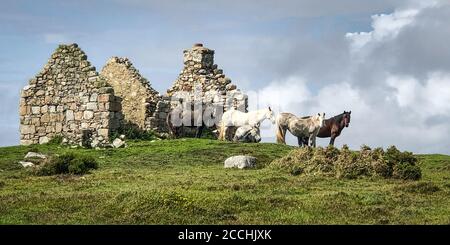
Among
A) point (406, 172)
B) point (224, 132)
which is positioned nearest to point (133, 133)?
point (224, 132)

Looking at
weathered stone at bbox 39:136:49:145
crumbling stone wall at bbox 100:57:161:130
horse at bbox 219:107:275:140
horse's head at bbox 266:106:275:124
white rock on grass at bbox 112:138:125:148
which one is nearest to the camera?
white rock on grass at bbox 112:138:125:148

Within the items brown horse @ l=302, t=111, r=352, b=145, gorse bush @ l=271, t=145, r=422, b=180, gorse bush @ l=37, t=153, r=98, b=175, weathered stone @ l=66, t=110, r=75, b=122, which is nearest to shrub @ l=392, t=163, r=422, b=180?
gorse bush @ l=271, t=145, r=422, b=180

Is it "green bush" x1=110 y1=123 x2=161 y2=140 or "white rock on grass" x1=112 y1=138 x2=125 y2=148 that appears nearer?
"white rock on grass" x1=112 y1=138 x2=125 y2=148

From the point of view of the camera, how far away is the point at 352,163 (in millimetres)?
25328

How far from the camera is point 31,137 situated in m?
39.5

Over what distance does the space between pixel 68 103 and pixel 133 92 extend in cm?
649

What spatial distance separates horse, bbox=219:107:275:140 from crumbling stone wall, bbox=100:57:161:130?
4.03m

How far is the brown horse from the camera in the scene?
38.1 meters

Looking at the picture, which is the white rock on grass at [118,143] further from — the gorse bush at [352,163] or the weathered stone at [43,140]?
the gorse bush at [352,163]

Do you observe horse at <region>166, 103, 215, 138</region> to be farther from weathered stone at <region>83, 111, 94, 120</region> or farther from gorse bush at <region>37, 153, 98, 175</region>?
gorse bush at <region>37, 153, 98, 175</region>

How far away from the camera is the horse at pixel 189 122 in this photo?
42.1m

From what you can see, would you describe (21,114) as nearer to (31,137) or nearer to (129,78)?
(31,137)
